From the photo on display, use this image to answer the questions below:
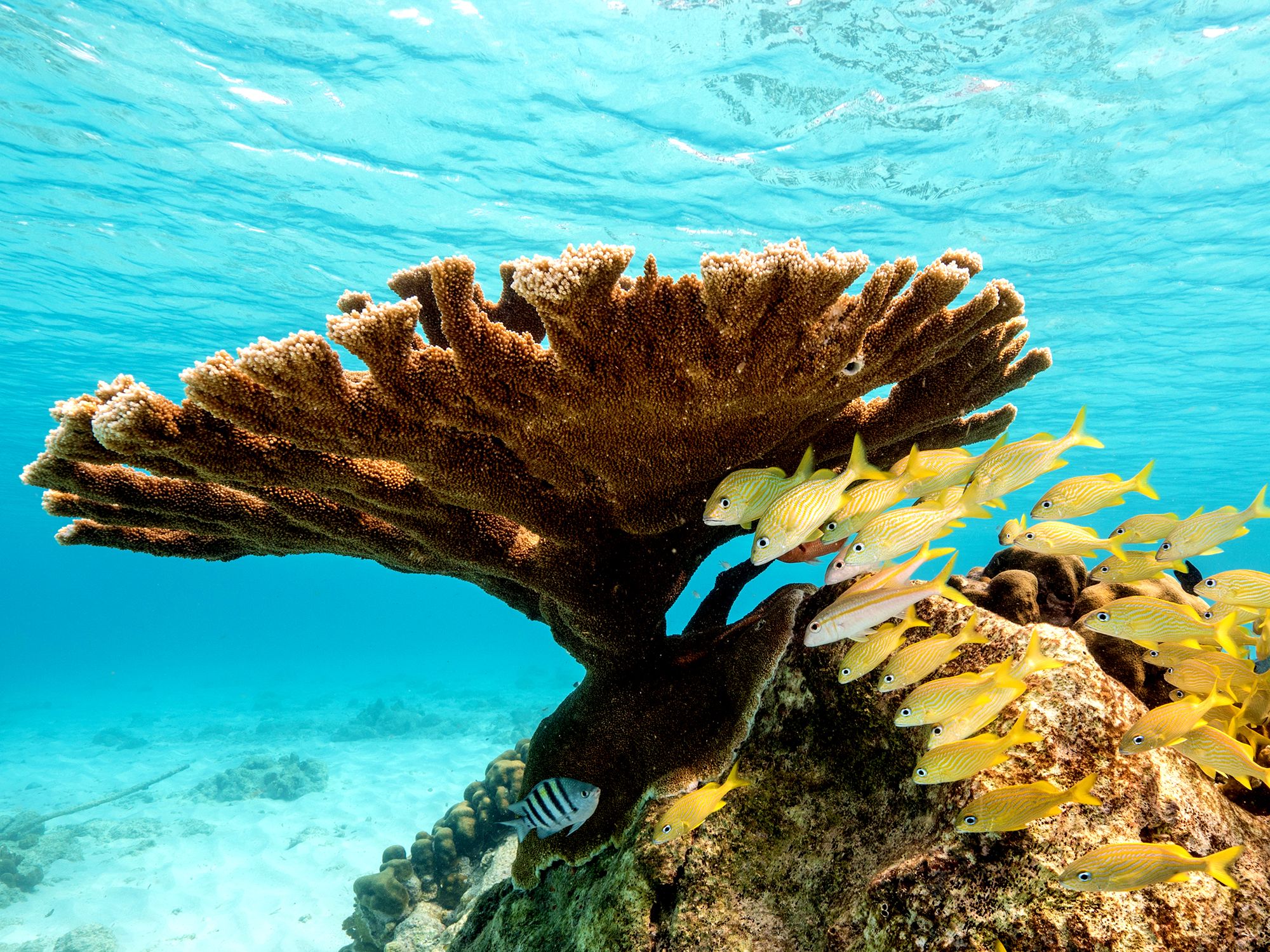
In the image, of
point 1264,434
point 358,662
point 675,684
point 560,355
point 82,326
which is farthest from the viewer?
point 358,662

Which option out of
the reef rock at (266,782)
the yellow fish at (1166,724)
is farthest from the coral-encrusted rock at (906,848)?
the reef rock at (266,782)

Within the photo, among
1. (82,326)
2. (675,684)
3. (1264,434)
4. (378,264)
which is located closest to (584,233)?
(378,264)

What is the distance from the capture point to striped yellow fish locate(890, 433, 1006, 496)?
2414mm

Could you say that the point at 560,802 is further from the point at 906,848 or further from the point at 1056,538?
the point at 1056,538

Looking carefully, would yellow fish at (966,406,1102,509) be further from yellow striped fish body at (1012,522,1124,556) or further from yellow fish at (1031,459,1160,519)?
yellow striped fish body at (1012,522,1124,556)

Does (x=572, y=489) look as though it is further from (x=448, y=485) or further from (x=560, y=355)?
(x=560, y=355)

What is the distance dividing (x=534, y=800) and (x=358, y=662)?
86180 mm

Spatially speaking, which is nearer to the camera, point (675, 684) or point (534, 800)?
point (534, 800)

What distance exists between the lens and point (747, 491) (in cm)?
235

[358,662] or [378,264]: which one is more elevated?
[378,264]

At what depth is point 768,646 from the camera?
3170 mm

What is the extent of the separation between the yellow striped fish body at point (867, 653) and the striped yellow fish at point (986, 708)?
12.8 inches

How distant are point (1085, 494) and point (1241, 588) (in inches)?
31.9

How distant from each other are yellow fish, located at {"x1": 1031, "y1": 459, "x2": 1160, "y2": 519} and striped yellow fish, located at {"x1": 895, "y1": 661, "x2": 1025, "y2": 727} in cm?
82
